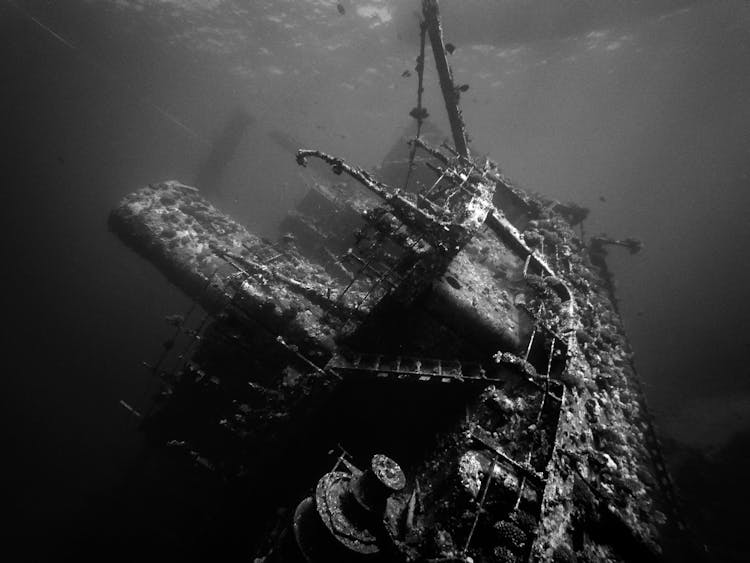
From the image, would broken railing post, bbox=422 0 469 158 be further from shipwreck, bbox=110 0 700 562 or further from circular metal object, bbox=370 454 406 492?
circular metal object, bbox=370 454 406 492

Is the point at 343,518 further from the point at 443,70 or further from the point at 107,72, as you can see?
the point at 107,72

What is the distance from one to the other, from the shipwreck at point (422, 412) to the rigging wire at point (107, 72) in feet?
119

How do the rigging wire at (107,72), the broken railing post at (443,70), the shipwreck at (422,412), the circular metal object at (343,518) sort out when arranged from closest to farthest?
1. the circular metal object at (343,518)
2. the shipwreck at (422,412)
3. the broken railing post at (443,70)
4. the rigging wire at (107,72)

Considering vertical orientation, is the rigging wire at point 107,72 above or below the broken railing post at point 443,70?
above

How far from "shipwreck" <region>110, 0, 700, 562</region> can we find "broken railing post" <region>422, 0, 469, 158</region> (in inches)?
5.4

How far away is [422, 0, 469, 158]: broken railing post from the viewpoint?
27.4 feet

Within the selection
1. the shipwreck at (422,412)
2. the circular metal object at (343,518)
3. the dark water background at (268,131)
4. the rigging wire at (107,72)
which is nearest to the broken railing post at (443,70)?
the shipwreck at (422,412)

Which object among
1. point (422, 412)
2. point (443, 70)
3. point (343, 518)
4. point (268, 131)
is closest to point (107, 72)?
point (268, 131)

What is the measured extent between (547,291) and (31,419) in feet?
57.4

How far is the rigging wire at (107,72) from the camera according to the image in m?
30.6

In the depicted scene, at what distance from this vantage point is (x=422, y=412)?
5.34 meters

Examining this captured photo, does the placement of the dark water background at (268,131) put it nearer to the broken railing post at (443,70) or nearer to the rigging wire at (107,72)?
the rigging wire at (107,72)

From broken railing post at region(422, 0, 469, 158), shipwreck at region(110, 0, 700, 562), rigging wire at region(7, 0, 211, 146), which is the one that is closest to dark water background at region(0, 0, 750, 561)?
rigging wire at region(7, 0, 211, 146)

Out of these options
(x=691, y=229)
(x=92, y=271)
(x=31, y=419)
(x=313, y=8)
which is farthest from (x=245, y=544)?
(x=691, y=229)
